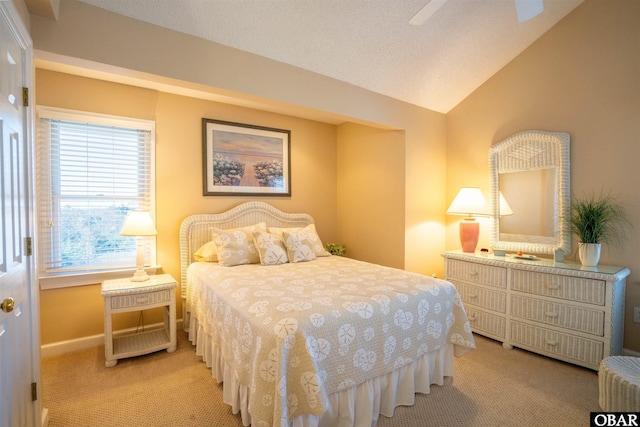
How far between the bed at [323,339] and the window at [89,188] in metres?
1.01

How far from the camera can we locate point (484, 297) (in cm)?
304

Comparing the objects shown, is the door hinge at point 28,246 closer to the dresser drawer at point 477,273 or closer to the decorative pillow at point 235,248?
the decorative pillow at point 235,248

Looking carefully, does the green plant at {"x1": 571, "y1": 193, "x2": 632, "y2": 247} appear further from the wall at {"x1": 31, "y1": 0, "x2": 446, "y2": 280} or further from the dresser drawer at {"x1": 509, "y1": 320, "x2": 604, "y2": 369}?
the wall at {"x1": 31, "y1": 0, "x2": 446, "y2": 280}

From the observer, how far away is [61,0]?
1.85m

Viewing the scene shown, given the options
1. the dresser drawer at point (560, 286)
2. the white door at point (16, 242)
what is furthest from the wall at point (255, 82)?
the dresser drawer at point (560, 286)

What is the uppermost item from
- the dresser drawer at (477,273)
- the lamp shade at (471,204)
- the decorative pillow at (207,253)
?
the lamp shade at (471,204)

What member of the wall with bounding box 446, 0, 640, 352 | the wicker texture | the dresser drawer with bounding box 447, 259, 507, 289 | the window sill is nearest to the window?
the window sill

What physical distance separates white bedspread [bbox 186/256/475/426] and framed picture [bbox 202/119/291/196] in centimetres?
131

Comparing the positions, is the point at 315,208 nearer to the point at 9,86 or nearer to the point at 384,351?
the point at 384,351

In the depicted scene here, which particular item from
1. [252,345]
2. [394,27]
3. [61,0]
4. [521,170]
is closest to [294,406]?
[252,345]

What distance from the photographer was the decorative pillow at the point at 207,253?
10.0ft

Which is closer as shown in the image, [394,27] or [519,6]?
[519,6]

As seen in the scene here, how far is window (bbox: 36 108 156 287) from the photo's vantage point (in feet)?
8.75

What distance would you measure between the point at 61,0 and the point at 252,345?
2.36m
